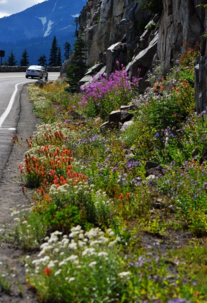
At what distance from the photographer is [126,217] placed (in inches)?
203

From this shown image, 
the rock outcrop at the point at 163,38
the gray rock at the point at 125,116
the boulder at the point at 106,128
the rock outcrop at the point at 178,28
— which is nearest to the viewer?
the boulder at the point at 106,128

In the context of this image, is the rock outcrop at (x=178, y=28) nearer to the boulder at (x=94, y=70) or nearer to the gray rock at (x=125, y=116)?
the gray rock at (x=125, y=116)

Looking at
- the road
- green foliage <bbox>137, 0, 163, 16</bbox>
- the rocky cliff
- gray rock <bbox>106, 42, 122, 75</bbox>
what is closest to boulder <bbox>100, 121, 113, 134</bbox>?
the road

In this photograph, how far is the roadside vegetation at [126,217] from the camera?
128 inches

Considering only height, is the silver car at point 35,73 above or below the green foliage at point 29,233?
above

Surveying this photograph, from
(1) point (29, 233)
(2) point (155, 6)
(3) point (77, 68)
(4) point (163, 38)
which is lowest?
(1) point (29, 233)

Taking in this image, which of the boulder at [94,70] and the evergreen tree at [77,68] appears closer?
the evergreen tree at [77,68]

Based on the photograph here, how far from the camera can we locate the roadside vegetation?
3.26 metres

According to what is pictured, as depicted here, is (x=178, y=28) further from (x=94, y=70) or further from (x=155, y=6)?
(x=94, y=70)

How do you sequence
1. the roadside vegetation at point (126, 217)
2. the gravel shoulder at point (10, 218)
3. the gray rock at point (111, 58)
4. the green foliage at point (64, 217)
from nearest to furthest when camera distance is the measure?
the roadside vegetation at point (126, 217) → the gravel shoulder at point (10, 218) → the green foliage at point (64, 217) → the gray rock at point (111, 58)

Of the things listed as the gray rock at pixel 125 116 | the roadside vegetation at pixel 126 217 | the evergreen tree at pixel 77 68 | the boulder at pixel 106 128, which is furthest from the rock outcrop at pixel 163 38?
the boulder at pixel 106 128

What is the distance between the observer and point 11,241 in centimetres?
463

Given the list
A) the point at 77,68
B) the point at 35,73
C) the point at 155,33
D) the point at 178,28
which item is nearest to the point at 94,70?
the point at 77,68

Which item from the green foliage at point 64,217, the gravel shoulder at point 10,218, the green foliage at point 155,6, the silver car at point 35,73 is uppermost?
the green foliage at point 155,6
